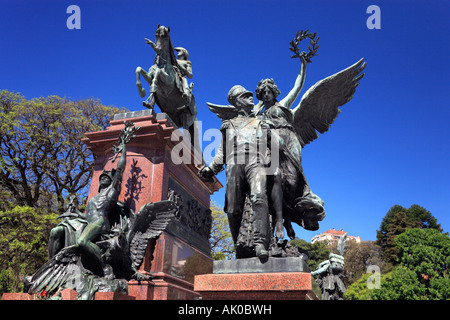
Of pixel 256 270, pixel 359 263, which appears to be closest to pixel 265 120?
pixel 256 270

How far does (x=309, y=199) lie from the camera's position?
4578 mm

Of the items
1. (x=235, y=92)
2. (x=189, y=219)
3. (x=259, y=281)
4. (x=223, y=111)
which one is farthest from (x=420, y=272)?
(x=259, y=281)

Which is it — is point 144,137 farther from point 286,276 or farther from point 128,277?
point 286,276

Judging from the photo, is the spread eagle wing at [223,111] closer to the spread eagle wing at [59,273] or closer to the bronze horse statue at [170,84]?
the spread eagle wing at [59,273]

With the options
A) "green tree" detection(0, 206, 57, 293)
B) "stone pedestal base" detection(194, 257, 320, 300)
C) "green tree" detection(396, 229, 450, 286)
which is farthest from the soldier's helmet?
"green tree" detection(396, 229, 450, 286)

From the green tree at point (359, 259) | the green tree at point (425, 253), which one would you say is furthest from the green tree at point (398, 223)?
the green tree at point (425, 253)

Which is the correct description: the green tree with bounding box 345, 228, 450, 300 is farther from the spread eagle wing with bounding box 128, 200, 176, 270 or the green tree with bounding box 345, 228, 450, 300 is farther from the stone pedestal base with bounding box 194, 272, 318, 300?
the stone pedestal base with bounding box 194, 272, 318, 300

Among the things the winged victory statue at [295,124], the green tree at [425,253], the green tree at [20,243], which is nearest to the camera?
the winged victory statue at [295,124]

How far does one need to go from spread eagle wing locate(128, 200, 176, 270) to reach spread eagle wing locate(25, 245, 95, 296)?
71 centimetres

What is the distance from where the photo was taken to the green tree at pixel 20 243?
52.1ft

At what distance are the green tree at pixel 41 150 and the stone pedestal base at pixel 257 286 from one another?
16.7 m

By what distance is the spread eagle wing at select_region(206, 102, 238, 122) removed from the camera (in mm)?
5480
